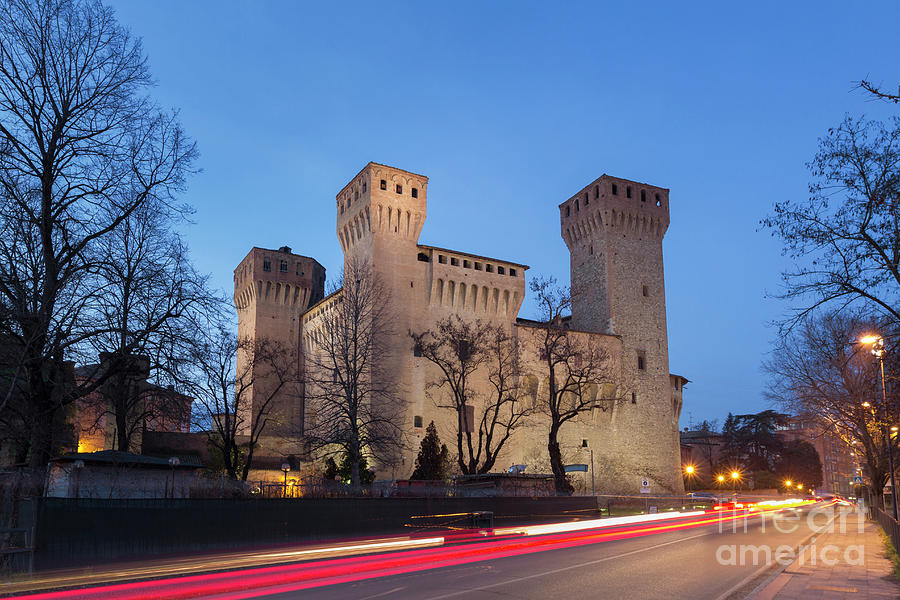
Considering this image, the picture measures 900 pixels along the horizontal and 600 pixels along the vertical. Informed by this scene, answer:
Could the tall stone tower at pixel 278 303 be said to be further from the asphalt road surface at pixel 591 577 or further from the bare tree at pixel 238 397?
the asphalt road surface at pixel 591 577

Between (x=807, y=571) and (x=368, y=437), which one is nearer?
(x=807, y=571)

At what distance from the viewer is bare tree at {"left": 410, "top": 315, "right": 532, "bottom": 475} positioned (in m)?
47.7

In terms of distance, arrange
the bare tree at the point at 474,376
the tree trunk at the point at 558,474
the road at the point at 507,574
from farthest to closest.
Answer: the bare tree at the point at 474,376 < the tree trunk at the point at 558,474 < the road at the point at 507,574

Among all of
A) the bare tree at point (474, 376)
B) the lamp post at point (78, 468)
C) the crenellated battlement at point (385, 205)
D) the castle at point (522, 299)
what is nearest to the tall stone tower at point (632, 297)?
the castle at point (522, 299)

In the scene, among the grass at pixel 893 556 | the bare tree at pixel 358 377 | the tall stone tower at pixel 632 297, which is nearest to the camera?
the grass at pixel 893 556

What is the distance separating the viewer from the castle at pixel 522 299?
50.1 metres

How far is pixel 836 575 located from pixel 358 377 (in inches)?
1401

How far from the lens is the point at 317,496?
26.8 m

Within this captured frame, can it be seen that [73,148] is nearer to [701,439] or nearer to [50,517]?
[50,517]

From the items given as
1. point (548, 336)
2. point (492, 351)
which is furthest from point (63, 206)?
point (492, 351)

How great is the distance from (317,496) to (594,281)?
38804mm

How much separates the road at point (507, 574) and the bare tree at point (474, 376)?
26.2 meters

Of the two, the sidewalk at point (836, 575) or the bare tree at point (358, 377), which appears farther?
the bare tree at point (358, 377)

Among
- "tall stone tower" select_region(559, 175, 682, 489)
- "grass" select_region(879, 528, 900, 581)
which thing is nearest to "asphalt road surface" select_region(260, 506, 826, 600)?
"grass" select_region(879, 528, 900, 581)
